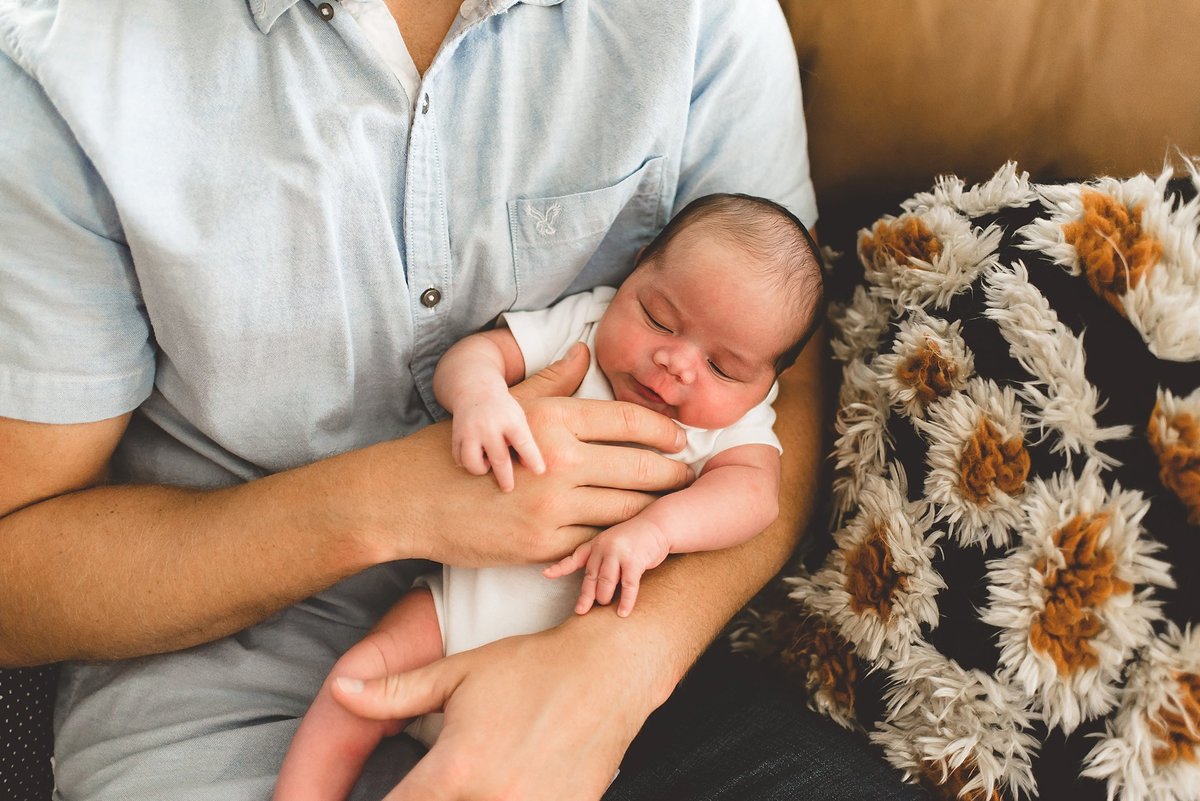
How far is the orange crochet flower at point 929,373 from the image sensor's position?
3.03ft

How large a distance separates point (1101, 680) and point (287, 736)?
0.84 m

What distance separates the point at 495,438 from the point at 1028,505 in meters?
0.54

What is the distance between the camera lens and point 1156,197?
2.73ft

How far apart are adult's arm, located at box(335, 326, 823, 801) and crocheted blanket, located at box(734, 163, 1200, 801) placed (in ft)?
0.73

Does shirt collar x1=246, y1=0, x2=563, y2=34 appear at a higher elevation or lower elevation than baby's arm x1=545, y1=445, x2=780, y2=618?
higher

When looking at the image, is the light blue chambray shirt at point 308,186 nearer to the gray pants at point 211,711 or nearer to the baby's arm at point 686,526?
the gray pants at point 211,711

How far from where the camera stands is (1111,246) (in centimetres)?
82

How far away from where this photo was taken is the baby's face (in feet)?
3.24

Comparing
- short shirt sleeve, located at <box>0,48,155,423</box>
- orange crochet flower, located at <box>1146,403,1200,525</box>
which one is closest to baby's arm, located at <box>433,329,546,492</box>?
short shirt sleeve, located at <box>0,48,155,423</box>

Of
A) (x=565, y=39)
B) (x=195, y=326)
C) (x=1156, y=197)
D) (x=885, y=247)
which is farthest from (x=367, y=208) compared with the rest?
(x=1156, y=197)

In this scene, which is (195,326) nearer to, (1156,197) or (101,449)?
(101,449)

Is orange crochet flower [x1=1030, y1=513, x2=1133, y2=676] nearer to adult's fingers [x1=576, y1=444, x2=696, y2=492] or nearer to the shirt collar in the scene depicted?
adult's fingers [x1=576, y1=444, x2=696, y2=492]

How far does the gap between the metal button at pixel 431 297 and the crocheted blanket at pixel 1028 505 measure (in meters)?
0.54

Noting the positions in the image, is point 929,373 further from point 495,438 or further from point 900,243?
point 495,438
